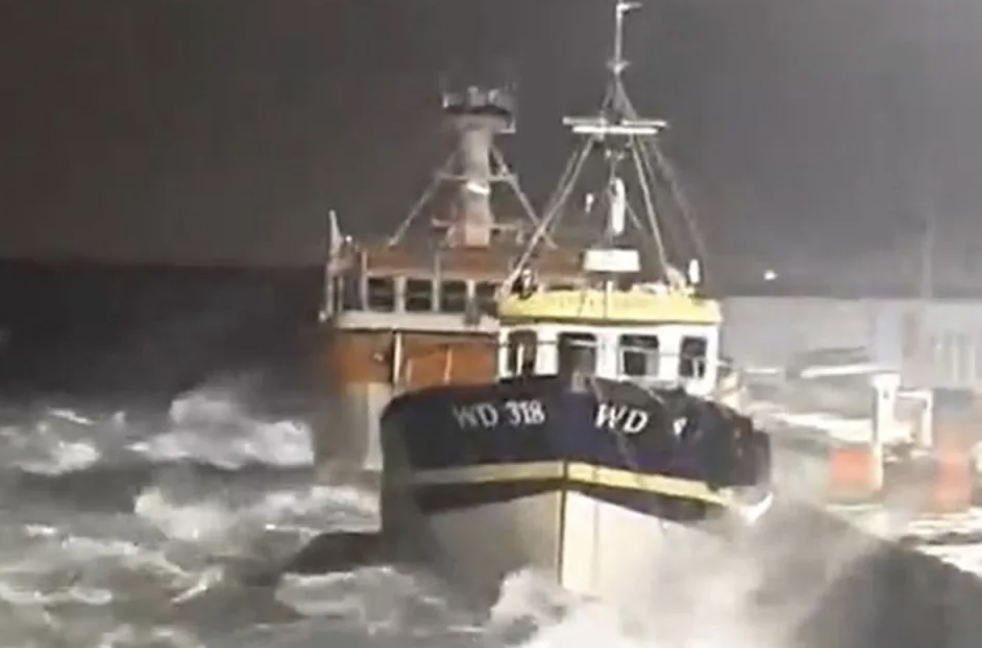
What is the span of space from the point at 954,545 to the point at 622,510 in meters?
0.28

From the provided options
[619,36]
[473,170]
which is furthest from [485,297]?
[619,36]

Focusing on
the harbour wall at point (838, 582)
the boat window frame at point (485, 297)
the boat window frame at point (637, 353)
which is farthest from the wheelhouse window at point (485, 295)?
the harbour wall at point (838, 582)

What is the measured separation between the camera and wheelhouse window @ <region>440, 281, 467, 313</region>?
59.2 inches

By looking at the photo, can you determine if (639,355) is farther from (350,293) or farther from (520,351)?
(350,293)

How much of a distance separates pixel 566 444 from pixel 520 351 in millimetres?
84

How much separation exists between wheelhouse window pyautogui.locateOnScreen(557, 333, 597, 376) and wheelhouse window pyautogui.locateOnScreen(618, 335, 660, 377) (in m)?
0.02

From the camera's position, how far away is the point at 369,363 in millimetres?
1509

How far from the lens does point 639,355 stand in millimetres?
1513

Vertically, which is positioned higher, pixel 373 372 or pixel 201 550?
pixel 373 372

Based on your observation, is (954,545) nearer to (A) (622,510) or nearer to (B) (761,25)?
(A) (622,510)

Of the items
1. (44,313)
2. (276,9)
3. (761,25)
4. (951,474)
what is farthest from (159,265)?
(951,474)

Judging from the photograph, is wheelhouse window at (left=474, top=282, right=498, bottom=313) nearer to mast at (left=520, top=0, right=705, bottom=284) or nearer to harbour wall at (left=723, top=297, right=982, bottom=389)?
mast at (left=520, top=0, right=705, bottom=284)

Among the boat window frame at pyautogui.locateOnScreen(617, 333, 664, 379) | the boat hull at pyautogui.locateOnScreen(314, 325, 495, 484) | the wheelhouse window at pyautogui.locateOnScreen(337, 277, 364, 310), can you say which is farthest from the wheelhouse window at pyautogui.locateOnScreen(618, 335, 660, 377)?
the wheelhouse window at pyautogui.locateOnScreen(337, 277, 364, 310)

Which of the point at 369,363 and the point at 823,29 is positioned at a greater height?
the point at 823,29
